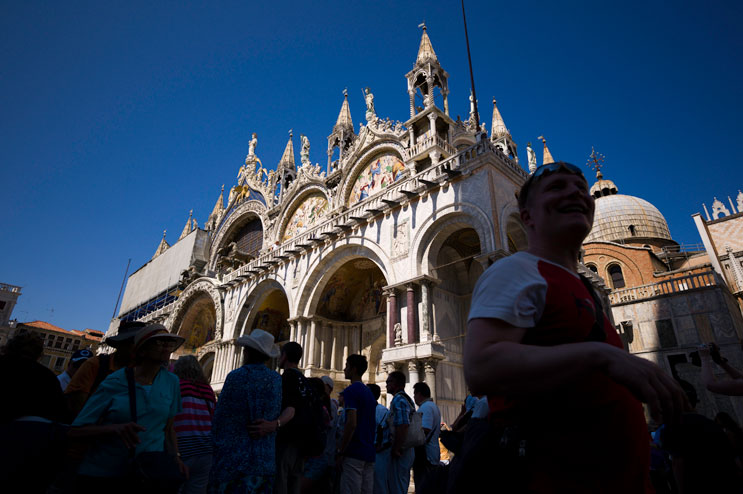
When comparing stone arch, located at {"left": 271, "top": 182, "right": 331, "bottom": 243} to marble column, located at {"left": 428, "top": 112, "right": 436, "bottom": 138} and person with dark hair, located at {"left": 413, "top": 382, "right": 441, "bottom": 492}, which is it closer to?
marble column, located at {"left": 428, "top": 112, "right": 436, "bottom": 138}

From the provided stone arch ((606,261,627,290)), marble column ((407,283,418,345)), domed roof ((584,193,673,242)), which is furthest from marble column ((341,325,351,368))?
domed roof ((584,193,673,242))

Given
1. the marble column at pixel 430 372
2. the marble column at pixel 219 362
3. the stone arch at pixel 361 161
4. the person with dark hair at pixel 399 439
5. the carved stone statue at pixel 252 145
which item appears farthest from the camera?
the carved stone statue at pixel 252 145

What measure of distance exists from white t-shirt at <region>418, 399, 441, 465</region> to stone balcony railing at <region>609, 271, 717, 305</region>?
15312 mm

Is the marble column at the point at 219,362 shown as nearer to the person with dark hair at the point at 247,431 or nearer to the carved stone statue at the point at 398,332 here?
the carved stone statue at the point at 398,332

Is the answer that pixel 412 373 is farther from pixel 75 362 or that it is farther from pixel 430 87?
pixel 430 87

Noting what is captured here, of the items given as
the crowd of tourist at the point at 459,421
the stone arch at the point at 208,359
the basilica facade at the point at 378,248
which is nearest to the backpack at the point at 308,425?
the crowd of tourist at the point at 459,421

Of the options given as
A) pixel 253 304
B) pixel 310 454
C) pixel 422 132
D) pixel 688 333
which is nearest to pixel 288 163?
pixel 253 304

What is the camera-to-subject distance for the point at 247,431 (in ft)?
9.82

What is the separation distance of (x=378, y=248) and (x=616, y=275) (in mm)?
17450

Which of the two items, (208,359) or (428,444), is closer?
(428,444)

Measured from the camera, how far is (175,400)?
2.84 m

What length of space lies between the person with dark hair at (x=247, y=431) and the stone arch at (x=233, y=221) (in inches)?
832

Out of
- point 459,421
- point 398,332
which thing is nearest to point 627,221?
point 398,332

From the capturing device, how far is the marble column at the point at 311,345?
46.5 feet
